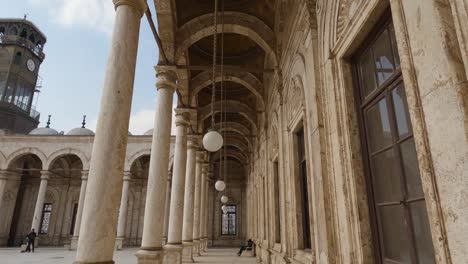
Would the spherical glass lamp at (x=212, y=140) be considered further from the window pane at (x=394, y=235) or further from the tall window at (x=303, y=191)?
the window pane at (x=394, y=235)

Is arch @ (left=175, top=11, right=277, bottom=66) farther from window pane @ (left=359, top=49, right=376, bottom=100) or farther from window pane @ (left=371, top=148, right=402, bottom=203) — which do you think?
window pane @ (left=371, top=148, right=402, bottom=203)

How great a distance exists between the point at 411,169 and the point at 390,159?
33 cm

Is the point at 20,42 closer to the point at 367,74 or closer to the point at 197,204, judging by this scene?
the point at 197,204

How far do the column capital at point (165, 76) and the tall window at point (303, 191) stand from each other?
361 centimetres

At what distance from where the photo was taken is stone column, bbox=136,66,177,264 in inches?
240

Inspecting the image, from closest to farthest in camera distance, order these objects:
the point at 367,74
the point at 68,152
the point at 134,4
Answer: the point at 367,74 < the point at 134,4 < the point at 68,152

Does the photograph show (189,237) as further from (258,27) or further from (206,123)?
(258,27)

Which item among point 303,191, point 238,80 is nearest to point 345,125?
point 303,191

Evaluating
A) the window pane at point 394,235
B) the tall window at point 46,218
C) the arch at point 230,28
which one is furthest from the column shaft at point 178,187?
the tall window at point 46,218

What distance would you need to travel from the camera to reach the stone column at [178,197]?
818 centimetres

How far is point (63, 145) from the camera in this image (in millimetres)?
20172

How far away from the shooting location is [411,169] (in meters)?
2.24

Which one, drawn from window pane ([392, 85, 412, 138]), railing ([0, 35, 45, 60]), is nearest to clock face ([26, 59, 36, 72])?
railing ([0, 35, 45, 60])

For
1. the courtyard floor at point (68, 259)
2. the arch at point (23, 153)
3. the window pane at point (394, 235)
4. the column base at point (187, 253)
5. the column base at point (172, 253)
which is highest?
the arch at point (23, 153)
